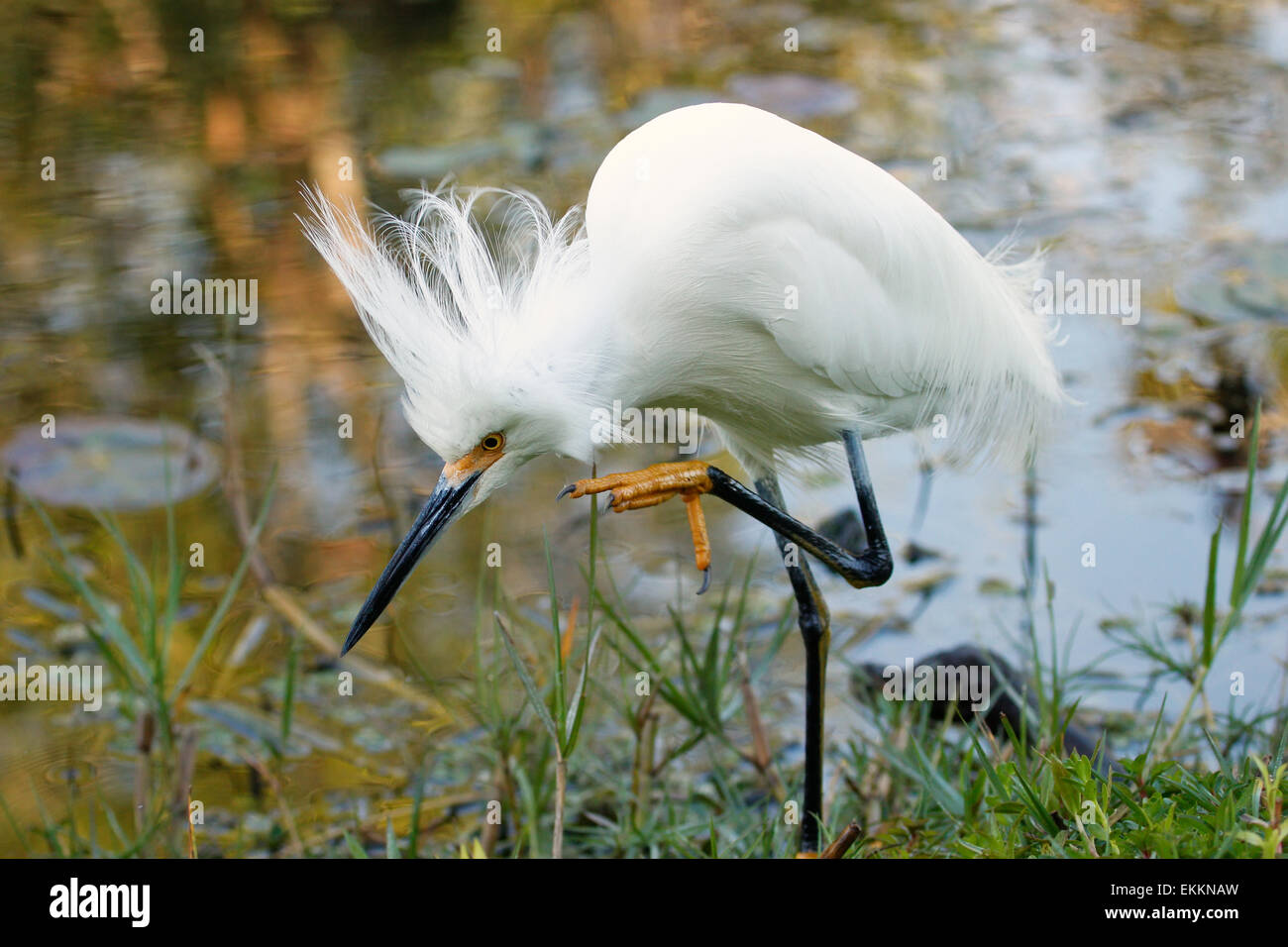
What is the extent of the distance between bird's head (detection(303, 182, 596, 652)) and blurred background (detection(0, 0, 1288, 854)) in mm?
525

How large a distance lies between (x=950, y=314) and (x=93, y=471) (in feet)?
8.93

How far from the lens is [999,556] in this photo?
3957 millimetres

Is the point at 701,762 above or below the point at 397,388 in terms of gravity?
below

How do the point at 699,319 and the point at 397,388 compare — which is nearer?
the point at 699,319

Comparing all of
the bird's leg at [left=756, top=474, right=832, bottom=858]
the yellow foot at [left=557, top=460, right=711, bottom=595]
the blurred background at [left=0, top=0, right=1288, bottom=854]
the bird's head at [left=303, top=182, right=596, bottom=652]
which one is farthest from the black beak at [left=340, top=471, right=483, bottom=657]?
the bird's leg at [left=756, top=474, right=832, bottom=858]

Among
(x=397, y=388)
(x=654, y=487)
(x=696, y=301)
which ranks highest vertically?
(x=397, y=388)

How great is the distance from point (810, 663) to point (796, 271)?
36.0 inches

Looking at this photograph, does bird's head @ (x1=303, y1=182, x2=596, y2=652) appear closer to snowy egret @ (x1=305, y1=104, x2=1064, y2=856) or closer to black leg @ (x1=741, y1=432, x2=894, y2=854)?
snowy egret @ (x1=305, y1=104, x2=1064, y2=856)

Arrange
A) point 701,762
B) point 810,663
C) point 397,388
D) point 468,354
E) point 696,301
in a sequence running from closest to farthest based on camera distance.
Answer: point 468,354
point 696,301
point 810,663
point 701,762
point 397,388

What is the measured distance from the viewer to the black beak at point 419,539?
2256 millimetres

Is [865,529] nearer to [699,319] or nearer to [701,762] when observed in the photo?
[699,319]

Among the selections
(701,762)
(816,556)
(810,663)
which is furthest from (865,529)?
(701,762)

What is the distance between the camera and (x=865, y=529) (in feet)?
8.57
